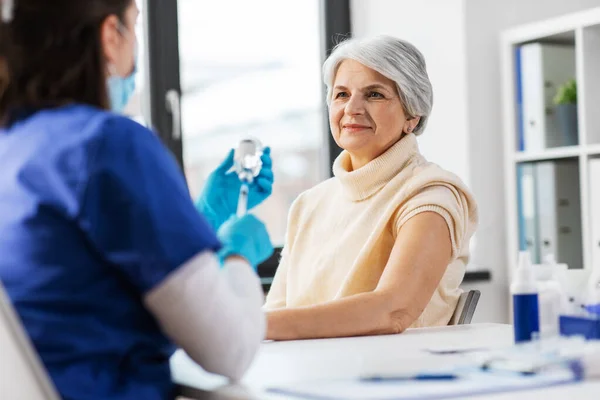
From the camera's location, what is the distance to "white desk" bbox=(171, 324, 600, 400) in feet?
3.62

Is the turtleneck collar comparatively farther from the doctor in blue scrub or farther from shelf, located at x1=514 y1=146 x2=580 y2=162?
shelf, located at x1=514 y1=146 x2=580 y2=162

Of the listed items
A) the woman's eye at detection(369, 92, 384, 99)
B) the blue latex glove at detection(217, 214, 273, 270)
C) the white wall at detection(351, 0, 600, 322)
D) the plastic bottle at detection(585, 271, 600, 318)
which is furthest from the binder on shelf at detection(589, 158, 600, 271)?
the blue latex glove at detection(217, 214, 273, 270)

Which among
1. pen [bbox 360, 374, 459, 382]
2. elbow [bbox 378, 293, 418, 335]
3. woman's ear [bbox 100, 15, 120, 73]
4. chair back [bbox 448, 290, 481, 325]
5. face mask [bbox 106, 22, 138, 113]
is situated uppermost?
woman's ear [bbox 100, 15, 120, 73]

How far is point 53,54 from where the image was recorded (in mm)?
1110

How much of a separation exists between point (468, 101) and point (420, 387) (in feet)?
7.43

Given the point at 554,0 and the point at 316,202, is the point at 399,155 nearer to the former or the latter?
the point at 316,202

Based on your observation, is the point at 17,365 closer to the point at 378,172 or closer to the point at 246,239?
the point at 246,239

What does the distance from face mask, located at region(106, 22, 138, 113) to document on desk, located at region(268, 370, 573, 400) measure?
17.5 inches

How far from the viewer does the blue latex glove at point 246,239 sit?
126 centimetres

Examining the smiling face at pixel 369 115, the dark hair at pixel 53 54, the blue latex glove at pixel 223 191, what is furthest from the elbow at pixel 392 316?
the dark hair at pixel 53 54

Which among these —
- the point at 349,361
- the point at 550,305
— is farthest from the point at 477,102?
the point at 349,361

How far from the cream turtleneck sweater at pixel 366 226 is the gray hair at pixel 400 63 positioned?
83mm

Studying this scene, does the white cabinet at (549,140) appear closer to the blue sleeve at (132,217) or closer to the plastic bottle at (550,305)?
the plastic bottle at (550,305)

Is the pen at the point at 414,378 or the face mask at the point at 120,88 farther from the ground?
the face mask at the point at 120,88
